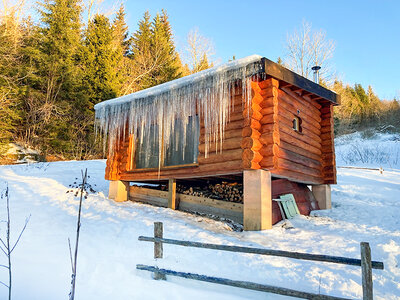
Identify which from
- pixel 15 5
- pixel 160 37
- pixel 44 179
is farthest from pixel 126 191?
pixel 160 37

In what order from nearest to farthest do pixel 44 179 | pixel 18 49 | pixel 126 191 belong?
pixel 126 191
pixel 44 179
pixel 18 49

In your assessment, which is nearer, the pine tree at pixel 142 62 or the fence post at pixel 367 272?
the fence post at pixel 367 272

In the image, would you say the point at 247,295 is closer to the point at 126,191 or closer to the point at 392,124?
the point at 126,191

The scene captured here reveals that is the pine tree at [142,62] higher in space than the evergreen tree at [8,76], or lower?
higher

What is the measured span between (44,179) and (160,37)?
61.0ft

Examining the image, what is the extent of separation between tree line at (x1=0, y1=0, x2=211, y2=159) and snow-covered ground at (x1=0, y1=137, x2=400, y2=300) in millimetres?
8880

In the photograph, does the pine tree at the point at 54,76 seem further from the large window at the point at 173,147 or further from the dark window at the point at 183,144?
the dark window at the point at 183,144

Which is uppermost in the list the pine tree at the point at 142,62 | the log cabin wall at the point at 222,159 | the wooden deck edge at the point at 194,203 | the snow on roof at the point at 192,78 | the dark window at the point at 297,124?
the pine tree at the point at 142,62

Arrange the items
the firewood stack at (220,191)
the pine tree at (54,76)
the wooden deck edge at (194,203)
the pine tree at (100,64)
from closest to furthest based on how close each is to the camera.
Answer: the wooden deck edge at (194,203) < the firewood stack at (220,191) < the pine tree at (54,76) < the pine tree at (100,64)

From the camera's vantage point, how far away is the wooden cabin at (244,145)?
6.38 metres

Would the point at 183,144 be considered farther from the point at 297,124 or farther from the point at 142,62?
the point at 142,62

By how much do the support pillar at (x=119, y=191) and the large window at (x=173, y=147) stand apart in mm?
818

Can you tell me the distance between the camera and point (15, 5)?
18.0 meters

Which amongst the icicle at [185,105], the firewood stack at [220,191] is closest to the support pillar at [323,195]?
the firewood stack at [220,191]
